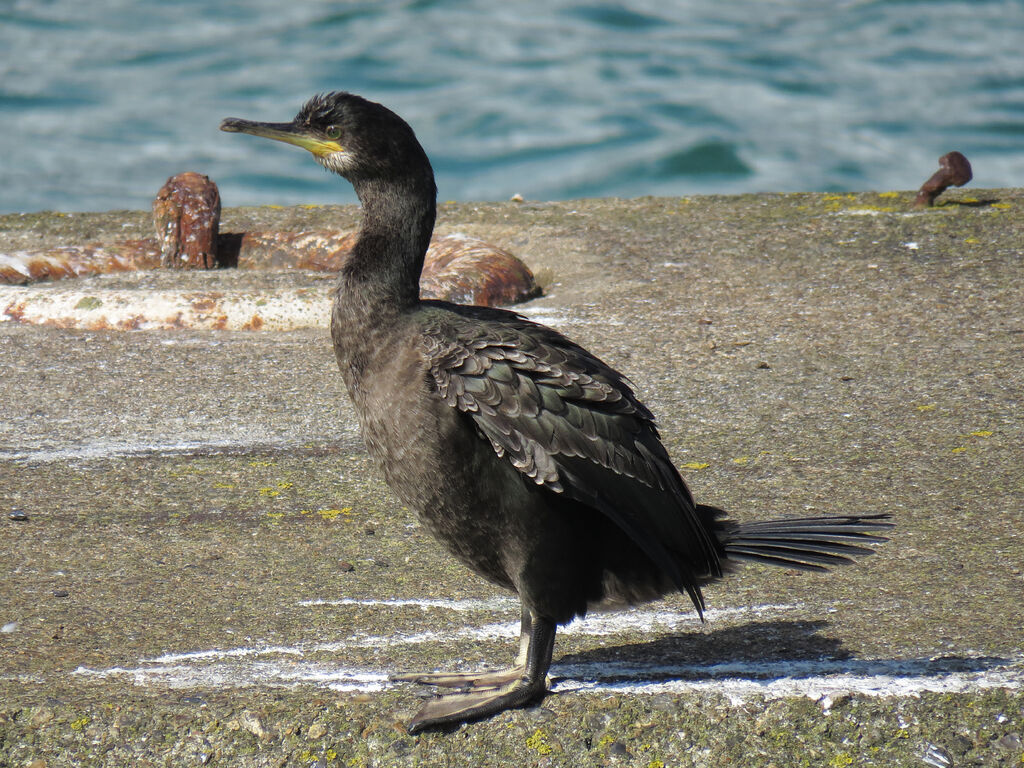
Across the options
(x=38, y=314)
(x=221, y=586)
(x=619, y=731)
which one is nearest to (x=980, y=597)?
(x=619, y=731)

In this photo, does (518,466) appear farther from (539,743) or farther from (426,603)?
(426,603)

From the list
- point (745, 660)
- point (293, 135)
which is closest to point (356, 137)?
point (293, 135)

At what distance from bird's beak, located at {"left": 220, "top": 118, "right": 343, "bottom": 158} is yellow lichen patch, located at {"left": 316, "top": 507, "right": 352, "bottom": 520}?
1147 millimetres

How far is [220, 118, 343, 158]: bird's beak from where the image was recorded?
121 inches

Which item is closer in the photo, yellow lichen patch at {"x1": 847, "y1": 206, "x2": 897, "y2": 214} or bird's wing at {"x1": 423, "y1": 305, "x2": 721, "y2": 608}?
bird's wing at {"x1": 423, "y1": 305, "x2": 721, "y2": 608}

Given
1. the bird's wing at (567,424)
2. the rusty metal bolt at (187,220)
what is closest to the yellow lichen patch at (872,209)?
the rusty metal bolt at (187,220)

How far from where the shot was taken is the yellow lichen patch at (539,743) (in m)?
2.65

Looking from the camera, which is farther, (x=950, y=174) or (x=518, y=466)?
(x=950, y=174)

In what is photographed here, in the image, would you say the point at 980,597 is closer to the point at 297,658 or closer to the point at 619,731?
the point at 619,731

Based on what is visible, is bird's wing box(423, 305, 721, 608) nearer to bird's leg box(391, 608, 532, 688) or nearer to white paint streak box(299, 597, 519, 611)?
bird's leg box(391, 608, 532, 688)

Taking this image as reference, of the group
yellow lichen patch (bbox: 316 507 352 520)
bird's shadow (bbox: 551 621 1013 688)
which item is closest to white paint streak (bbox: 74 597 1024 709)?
bird's shadow (bbox: 551 621 1013 688)

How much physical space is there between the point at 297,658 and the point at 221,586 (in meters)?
0.47

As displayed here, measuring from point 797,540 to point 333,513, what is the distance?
4.77ft

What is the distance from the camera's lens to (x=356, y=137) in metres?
3.04
